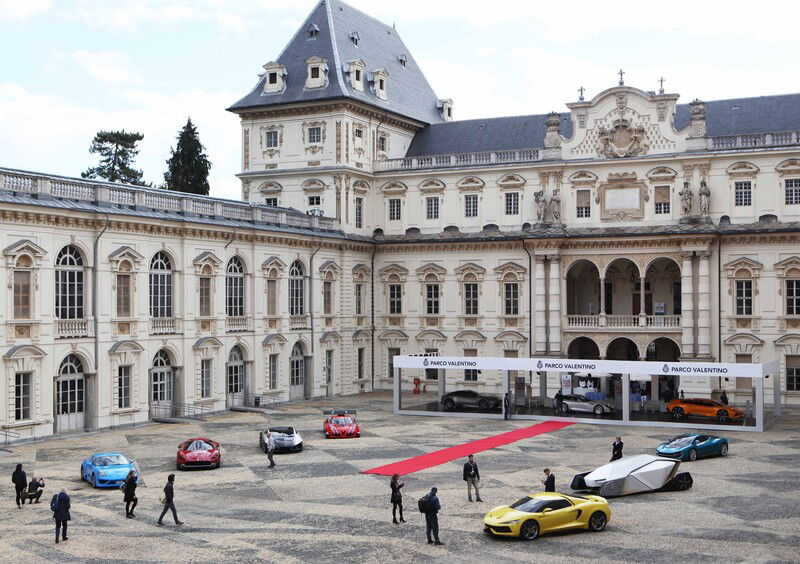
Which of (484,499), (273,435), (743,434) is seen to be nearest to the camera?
(484,499)

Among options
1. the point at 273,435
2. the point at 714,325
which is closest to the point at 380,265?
the point at 714,325

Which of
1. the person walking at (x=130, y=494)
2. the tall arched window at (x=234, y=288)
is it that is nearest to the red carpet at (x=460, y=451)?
the person walking at (x=130, y=494)

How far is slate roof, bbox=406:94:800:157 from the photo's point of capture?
62.6 metres

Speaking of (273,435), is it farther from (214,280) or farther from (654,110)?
(654,110)

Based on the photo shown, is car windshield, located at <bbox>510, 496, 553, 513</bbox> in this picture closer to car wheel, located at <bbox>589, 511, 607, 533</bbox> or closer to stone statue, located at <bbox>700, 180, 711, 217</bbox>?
car wheel, located at <bbox>589, 511, 607, 533</bbox>

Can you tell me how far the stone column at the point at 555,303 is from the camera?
63312 mm

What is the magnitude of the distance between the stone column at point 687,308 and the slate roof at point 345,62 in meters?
23.1

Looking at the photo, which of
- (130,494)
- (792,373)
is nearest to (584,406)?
(792,373)

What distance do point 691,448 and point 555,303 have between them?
24932 millimetres

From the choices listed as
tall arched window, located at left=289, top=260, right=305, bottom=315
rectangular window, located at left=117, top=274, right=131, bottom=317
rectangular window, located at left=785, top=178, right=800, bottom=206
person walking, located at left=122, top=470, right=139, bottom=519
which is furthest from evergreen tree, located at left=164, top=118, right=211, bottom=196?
person walking, located at left=122, top=470, right=139, bottom=519

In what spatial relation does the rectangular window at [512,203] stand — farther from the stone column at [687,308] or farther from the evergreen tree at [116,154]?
the evergreen tree at [116,154]

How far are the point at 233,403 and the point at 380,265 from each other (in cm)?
1711

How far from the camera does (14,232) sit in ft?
142

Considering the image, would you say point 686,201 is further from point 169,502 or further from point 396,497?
point 169,502
